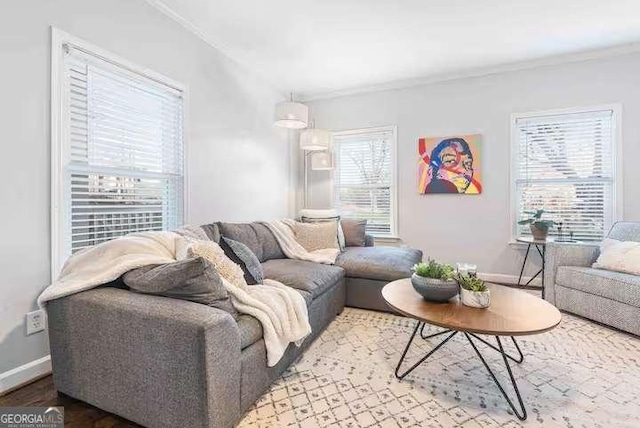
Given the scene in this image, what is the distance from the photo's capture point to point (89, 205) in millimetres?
2109

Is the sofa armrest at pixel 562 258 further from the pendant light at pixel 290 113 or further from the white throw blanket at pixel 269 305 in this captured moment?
the pendant light at pixel 290 113

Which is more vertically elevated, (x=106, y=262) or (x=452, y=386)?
(x=106, y=262)

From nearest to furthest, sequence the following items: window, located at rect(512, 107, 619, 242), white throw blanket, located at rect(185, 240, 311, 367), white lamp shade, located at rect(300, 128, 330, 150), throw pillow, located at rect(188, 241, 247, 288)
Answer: white throw blanket, located at rect(185, 240, 311, 367), throw pillow, located at rect(188, 241, 247, 288), window, located at rect(512, 107, 619, 242), white lamp shade, located at rect(300, 128, 330, 150)

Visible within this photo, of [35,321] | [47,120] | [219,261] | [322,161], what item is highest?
[322,161]

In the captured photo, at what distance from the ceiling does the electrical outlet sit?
234cm

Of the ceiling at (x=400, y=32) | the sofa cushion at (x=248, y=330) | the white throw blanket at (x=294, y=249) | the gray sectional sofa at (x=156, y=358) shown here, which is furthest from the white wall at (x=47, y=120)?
the sofa cushion at (x=248, y=330)

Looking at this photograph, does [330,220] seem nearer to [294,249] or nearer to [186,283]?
[294,249]

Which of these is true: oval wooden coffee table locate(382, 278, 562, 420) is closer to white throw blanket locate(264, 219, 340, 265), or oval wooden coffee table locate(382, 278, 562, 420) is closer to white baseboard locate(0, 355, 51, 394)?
white throw blanket locate(264, 219, 340, 265)

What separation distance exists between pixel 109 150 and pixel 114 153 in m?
0.04

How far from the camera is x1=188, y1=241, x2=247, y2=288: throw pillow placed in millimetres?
1731

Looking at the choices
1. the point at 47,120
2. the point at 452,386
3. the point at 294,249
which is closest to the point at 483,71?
the point at 294,249

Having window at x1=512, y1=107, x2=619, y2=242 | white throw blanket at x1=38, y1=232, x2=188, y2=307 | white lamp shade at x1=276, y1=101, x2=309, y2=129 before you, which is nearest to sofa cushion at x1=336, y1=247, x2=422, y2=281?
white lamp shade at x1=276, y1=101, x2=309, y2=129

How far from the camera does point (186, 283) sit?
1.40m

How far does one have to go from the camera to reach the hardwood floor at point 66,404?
146 cm
